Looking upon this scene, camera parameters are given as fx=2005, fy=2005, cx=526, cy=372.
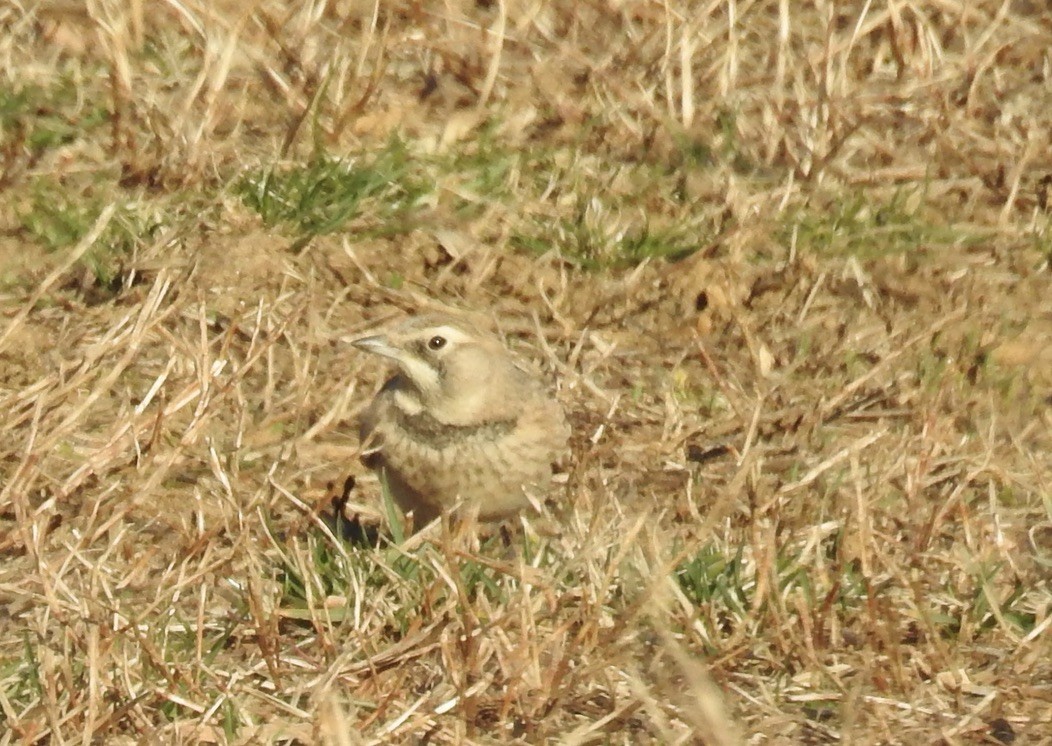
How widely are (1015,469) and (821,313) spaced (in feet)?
3.42

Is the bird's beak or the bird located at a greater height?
the bird's beak

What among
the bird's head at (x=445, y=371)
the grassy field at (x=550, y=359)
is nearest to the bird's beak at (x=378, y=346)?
the bird's head at (x=445, y=371)

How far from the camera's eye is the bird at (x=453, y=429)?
5.52 m

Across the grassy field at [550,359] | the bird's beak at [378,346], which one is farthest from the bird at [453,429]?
the grassy field at [550,359]

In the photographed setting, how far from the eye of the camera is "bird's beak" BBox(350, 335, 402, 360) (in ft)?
18.2

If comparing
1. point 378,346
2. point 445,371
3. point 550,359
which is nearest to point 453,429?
point 445,371

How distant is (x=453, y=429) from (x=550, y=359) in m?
0.97

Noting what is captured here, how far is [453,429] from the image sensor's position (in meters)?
5.59

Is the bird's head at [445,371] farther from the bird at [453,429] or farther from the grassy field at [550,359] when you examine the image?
the grassy field at [550,359]

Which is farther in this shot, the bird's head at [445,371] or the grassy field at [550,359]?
the bird's head at [445,371]

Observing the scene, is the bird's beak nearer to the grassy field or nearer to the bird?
the bird

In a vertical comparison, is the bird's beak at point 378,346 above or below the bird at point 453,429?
above

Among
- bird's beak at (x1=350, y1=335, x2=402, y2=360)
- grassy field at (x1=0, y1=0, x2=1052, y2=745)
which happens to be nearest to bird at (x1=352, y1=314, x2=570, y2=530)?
bird's beak at (x1=350, y1=335, x2=402, y2=360)

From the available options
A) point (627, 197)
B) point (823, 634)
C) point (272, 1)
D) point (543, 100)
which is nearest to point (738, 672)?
point (823, 634)
